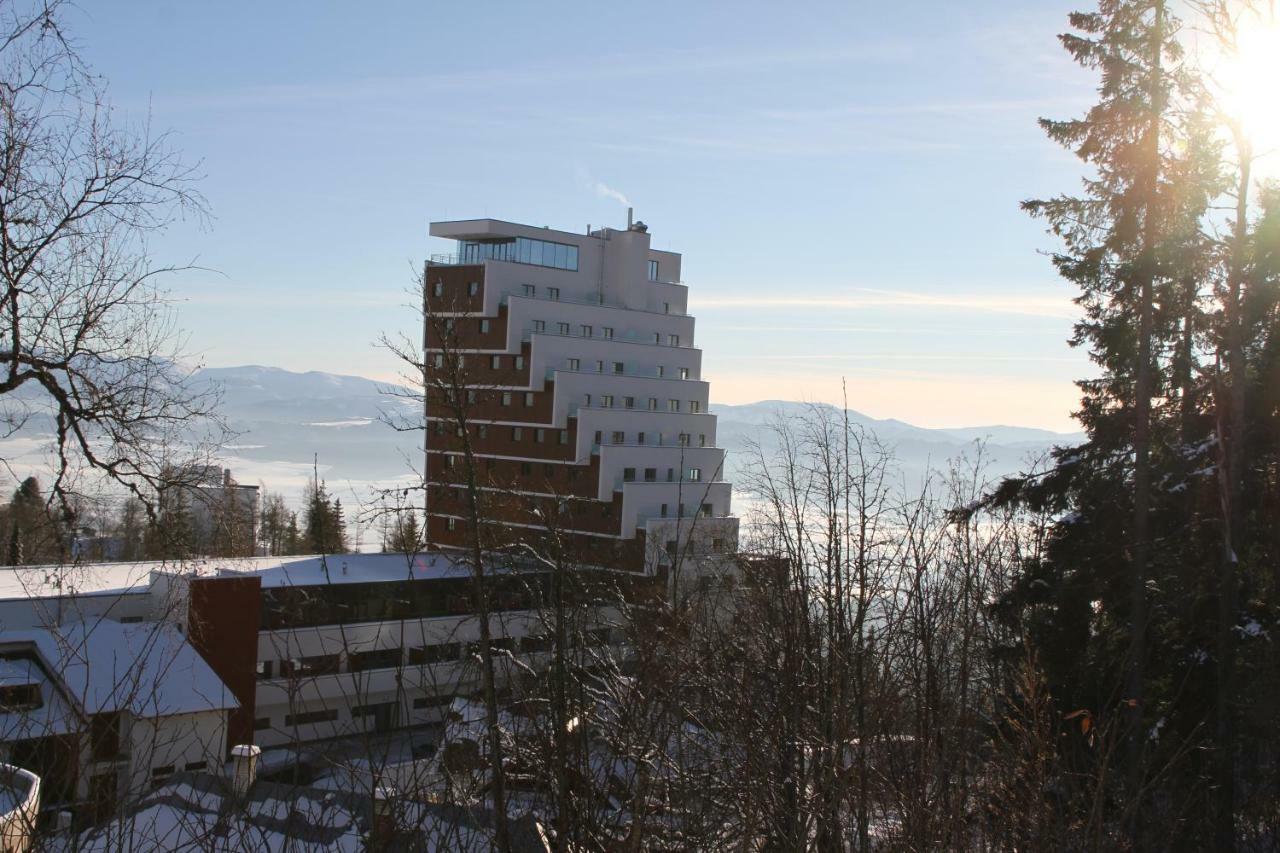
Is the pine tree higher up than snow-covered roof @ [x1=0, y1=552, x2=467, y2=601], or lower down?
higher up

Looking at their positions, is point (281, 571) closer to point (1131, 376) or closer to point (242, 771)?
point (242, 771)

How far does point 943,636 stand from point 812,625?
2.55 meters

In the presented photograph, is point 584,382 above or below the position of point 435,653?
above

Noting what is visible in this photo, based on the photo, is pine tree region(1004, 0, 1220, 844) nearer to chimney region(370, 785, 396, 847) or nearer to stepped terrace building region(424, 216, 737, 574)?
chimney region(370, 785, 396, 847)

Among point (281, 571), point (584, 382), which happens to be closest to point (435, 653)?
point (281, 571)

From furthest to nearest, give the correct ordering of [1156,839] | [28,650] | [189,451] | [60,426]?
[28,650]
[1156,839]
[189,451]
[60,426]

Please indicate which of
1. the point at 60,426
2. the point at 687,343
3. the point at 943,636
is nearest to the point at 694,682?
the point at 943,636

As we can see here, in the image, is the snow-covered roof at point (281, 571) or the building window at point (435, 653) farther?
the snow-covered roof at point (281, 571)

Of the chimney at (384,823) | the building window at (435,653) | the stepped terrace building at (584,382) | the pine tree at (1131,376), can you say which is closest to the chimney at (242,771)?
the chimney at (384,823)

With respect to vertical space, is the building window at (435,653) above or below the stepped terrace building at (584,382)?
below

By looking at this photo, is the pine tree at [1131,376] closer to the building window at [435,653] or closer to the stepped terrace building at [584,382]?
the building window at [435,653]

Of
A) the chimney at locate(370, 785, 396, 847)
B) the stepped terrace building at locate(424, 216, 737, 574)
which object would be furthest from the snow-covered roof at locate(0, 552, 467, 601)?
the chimney at locate(370, 785, 396, 847)

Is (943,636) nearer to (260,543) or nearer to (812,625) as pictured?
(812,625)

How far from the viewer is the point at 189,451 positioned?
8289 mm
